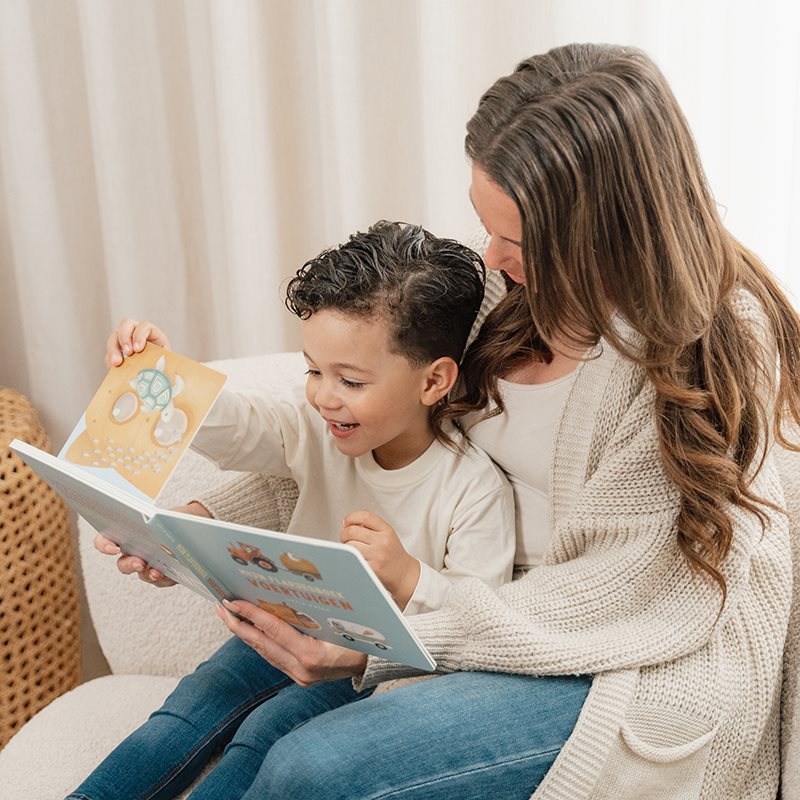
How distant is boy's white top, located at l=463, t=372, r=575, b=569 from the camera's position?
1162mm

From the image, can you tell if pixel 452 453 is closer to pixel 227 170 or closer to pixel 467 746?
pixel 467 746

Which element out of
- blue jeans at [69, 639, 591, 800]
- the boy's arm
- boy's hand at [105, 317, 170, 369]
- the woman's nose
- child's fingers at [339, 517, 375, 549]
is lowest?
blue jeans at [69, 639, 591, 800]

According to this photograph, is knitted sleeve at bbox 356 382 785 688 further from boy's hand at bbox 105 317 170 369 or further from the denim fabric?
boy's hand at bbox 105 317 170 369

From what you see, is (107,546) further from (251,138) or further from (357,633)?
(251,138)

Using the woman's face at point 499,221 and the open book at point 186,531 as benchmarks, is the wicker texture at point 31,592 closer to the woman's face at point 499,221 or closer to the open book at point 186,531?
the open book at point 186,531

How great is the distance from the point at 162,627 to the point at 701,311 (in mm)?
846

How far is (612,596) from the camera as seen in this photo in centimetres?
106

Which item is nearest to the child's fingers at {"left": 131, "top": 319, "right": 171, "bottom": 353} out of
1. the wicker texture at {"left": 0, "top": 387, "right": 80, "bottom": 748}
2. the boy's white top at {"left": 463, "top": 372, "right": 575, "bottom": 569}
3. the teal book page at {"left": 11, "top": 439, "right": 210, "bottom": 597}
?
the teal book page at {"left": 11, "top": 439, "right": 210, "bottom": 597}

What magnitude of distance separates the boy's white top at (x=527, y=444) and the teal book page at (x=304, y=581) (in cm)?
30

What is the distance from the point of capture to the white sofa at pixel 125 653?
1.20 meters

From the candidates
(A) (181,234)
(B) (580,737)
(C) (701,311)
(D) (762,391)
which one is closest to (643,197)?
(C) (701,311)

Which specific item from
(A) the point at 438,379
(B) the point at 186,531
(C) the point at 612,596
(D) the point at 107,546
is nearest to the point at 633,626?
(C) the point at 612,596

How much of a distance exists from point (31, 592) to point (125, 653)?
0.24 m

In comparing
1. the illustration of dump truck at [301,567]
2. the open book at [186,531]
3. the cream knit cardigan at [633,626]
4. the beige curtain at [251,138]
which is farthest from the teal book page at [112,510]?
the beige curtain at [251,138]
